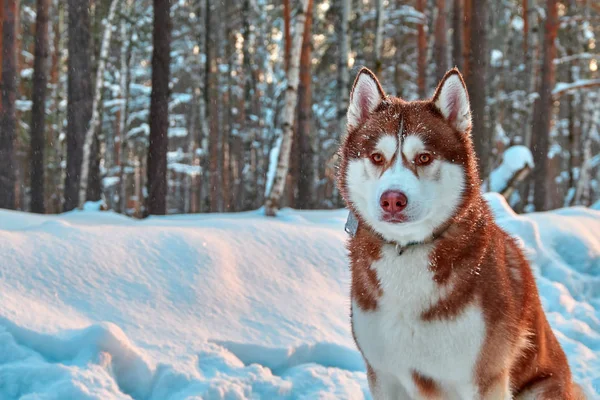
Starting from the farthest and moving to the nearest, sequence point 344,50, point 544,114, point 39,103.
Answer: point 544,114
point 344,50
point 39,103

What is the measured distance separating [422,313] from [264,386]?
4.29 feet

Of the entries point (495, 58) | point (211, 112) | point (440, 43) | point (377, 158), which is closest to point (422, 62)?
point (440, 43)

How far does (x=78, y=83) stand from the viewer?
929 cm

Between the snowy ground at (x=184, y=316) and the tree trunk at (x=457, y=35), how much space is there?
737 cm

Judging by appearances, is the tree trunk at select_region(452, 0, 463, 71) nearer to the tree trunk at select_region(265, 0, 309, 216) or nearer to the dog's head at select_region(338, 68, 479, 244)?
the tree trunk at select_region(265, 0, 309, 216)

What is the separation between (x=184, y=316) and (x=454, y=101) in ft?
7.38

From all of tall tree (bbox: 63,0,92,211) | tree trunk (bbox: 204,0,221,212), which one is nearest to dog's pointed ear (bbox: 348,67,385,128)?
tall tree (bbox: 63,0,92,211)

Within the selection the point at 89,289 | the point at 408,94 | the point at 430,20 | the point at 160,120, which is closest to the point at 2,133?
the point at 160,120

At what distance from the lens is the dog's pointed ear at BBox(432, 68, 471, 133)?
252 centimetres

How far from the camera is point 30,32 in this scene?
18328mm

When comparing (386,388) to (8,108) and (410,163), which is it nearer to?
(410,163)

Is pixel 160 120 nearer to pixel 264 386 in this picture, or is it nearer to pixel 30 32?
pixel 264 386

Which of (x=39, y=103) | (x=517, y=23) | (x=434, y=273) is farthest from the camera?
(x=517, y=23)

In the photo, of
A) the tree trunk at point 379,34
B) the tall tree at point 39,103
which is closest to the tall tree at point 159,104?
the tall tree at point 39,103
